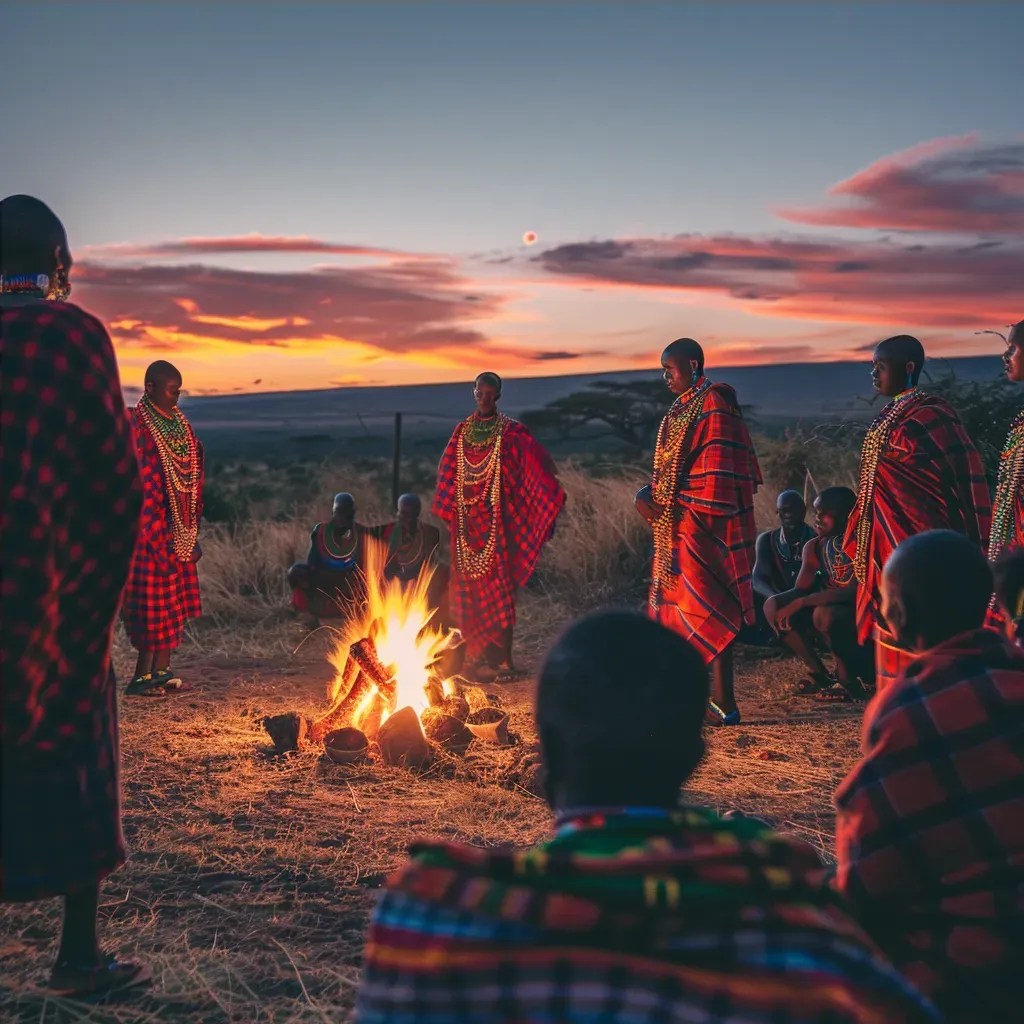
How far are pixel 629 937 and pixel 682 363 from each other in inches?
217

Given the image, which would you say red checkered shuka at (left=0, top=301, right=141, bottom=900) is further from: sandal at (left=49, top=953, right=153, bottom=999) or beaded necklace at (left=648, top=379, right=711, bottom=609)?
beaded necklace at (left=648, top=379, right=711, bottom=609)

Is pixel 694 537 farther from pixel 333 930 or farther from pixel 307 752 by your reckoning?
pixel 333 930

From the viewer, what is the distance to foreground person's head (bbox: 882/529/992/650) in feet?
7.51

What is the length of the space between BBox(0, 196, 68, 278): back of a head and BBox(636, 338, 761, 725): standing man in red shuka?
164 inches

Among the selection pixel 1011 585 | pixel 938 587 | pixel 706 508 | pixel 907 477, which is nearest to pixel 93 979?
pixel 938 587

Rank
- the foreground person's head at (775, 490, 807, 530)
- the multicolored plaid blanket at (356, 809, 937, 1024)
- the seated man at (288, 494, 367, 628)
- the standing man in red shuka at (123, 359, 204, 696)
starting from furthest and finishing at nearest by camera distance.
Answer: the seated man at (288, 494, 367, 628)
the foreground person's head at (775, 490, 807, 530)
the standing man in red shuka at (123, 359, 204, 696)
the multicolored plaid blanket at (356, 809, 937, 1024)

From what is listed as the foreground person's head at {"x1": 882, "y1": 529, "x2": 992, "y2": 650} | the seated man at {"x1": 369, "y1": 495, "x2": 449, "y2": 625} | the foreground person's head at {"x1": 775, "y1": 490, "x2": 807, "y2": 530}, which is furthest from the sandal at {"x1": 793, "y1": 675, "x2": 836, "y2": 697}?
the foreground person's head at {"x1": 882, "y1": 529, "x2": 992, "y2": 650}

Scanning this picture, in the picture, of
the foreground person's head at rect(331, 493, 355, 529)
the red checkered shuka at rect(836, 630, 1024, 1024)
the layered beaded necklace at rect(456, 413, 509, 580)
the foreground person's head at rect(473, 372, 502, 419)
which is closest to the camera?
the red checkered shuka at rect(836, 630, 1024, 1024)

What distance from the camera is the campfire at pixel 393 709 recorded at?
19.2 ft

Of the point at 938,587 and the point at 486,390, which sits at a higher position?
the point at 486,390

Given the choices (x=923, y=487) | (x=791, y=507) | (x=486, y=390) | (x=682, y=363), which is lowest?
(x=791, y=507)

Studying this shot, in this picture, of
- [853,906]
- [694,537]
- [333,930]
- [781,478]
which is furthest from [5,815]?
[781,478]

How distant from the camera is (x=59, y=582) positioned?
277cm

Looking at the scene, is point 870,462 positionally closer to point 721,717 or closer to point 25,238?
point 721,717
